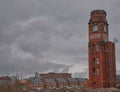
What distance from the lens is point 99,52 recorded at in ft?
286

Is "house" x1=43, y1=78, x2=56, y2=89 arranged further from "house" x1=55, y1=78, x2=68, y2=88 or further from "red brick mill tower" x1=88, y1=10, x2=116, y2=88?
"red brick mill tower" x1=88, y1=10, x2=116, y2=88

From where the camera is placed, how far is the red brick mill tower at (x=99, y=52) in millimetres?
86438

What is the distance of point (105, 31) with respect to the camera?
88750 millimetres

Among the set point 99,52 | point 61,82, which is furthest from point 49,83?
point 99,52

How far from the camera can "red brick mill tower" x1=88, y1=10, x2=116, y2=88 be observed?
86.4 m

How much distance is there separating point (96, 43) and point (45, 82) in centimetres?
8184

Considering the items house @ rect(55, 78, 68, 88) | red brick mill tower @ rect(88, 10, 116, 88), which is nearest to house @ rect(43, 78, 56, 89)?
house @ rect(55, 78, 68, 88)

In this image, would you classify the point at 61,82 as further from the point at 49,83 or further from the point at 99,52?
the point at 99,52

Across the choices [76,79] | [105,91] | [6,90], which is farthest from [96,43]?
[76,79]

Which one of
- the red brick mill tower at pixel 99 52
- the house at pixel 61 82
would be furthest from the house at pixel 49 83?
the red brick mill tower at pixel 99 52

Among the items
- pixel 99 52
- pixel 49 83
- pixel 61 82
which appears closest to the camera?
pixel 99 52

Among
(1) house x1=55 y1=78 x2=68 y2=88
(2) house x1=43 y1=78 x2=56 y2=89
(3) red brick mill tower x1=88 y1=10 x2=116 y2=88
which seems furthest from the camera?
(1) house x1=55 y1=78 x2=68 y2=88

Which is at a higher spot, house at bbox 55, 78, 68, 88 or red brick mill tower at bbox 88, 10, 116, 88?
red brick mill tower at bbox 88, 10, 116, 88

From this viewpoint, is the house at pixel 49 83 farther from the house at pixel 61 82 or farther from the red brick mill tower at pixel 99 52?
the red brick mill tower at pixel 99 52
